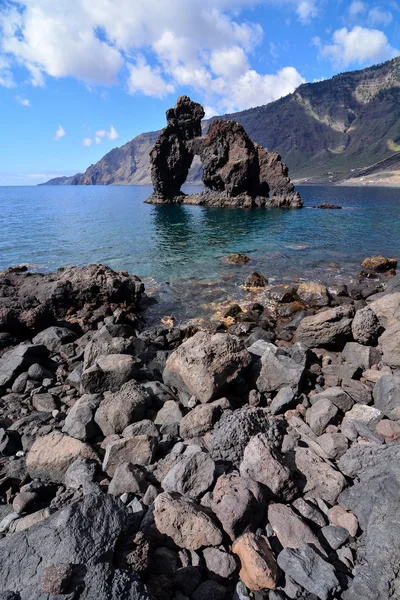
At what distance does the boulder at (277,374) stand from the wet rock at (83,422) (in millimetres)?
4566

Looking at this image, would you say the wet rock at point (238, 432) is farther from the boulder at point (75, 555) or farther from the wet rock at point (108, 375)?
the wet rock at point (108, 375)

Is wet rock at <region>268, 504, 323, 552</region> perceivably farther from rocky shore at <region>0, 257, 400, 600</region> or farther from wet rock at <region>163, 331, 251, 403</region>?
wet rock at <region>163, 331, 251, 403</region>

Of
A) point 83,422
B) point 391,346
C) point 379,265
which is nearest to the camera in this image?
point 83,422

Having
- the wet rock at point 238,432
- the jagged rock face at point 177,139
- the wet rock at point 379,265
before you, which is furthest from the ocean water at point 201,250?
the jagged rock face at point 177,139

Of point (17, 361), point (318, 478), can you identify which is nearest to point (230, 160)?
point (17, 361)

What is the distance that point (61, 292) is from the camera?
18.8 m

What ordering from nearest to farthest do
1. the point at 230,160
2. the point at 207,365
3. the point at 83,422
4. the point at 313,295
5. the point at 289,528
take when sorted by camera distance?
the point at 289,528 → the point at 83,422 → the point at 207,365 → the point at 313,295 → the point at 230,160

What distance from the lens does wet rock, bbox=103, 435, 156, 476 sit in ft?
21.8

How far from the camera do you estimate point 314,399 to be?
8602 mm

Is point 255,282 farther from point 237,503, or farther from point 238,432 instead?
point 237,503

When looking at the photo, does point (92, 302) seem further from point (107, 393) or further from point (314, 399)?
point (314, 399)

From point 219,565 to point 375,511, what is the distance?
2.50 m

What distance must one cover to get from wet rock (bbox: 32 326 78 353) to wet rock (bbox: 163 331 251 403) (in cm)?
733

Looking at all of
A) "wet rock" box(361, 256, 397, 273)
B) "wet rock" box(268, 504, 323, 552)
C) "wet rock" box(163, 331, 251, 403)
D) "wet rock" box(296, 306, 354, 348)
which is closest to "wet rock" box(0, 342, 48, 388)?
"wet rock" box(163, 331, 251, 403)
